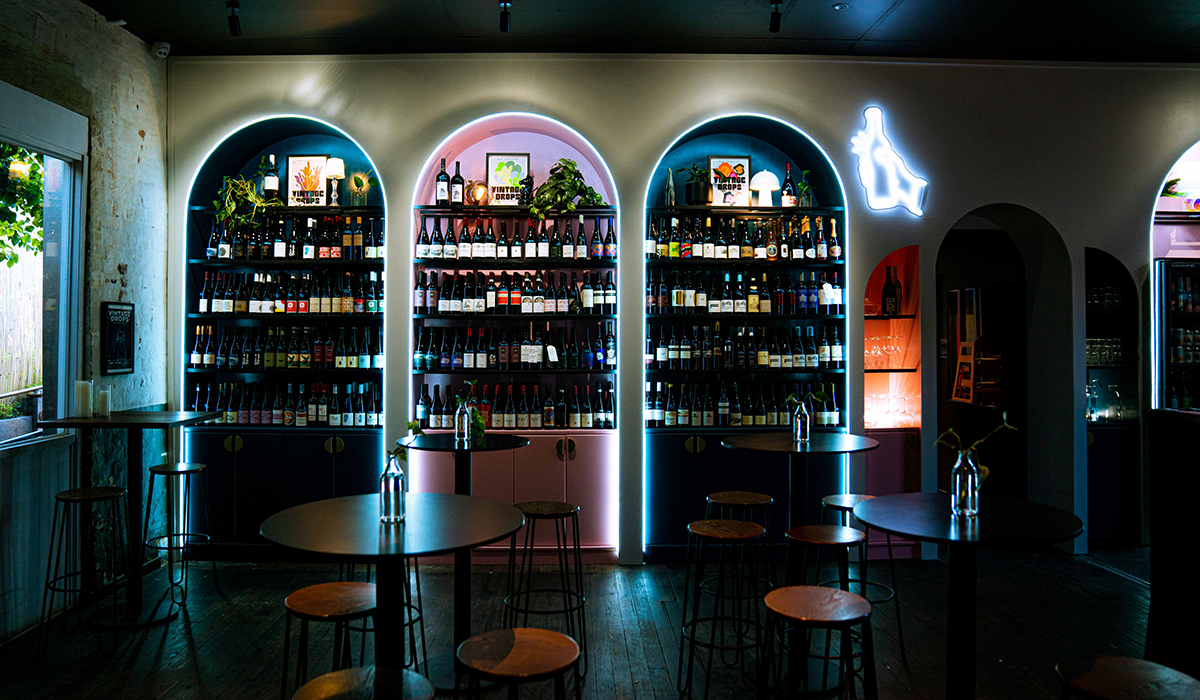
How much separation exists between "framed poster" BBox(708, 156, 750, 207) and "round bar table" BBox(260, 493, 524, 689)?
325 cm

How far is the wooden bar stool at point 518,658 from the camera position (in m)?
1.79

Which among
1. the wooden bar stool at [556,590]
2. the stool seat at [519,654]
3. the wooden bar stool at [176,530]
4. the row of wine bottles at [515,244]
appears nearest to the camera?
the stool seat at [519,654]

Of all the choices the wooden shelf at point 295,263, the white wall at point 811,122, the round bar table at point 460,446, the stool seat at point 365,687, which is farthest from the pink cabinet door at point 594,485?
the stool seat at point 365,687

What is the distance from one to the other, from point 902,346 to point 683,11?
2.68m

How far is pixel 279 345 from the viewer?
5098mm

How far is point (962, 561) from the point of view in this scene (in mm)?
2180

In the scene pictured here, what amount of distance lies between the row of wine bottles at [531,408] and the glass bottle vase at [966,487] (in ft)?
9.12

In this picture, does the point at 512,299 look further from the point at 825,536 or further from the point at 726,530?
the point at 825,536

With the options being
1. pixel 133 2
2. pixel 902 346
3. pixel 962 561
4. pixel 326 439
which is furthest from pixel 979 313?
pixel 133 2

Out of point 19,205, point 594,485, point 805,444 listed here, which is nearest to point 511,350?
point 594,485

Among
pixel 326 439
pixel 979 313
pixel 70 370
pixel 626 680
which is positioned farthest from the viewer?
pixel 979 313

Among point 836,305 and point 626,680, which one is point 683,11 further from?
point 626,680

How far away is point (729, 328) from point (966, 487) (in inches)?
118

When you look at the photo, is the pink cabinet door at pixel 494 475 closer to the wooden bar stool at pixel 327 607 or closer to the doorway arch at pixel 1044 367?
the wooden bar stool at pixel 327 607
